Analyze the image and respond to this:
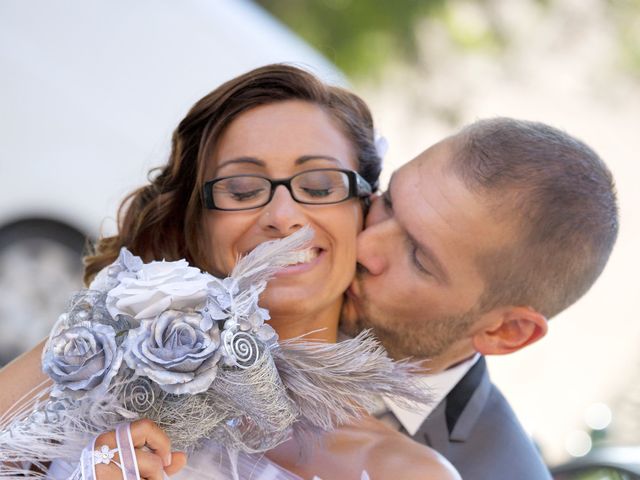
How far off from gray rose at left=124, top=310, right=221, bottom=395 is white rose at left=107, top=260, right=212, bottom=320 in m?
0.03

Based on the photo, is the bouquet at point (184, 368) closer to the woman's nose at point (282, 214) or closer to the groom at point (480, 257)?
the woman's nose at point (282, 214)

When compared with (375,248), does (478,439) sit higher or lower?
lower

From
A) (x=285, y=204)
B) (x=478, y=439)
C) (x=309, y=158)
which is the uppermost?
(x=309, y=158)

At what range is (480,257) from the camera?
11.1 ft

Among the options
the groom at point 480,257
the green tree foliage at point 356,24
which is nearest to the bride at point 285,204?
the groom at point 480,257

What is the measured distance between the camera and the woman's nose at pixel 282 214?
3.17m

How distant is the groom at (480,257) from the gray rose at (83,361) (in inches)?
45.7

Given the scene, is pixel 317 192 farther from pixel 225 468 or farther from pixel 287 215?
pixel 225 468

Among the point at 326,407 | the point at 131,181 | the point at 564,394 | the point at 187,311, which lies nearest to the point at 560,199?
the point at 326,407

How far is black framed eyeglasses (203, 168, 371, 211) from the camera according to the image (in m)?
3.25

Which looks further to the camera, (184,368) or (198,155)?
(198,155)

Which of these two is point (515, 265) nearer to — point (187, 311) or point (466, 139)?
point (466, 139)

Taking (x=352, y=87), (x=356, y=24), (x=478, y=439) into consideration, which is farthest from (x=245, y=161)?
(x=356, y=24)

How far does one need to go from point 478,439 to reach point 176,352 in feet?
4.83
